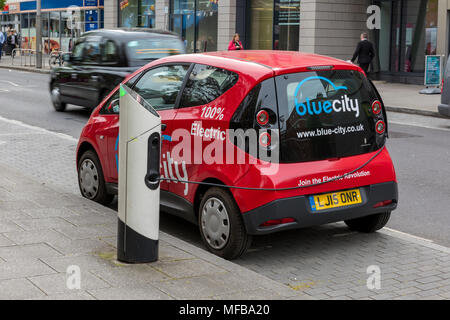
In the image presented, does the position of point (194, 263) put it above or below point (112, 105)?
below

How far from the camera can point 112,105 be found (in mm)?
6996

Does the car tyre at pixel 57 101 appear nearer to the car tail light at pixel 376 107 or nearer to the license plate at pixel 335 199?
the car tail light at pixel 376 107

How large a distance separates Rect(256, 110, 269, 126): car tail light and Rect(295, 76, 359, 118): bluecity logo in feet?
0.87

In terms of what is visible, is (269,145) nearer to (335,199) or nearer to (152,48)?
(335,199)

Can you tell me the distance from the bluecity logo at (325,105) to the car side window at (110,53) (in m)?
9.11

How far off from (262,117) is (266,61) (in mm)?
608

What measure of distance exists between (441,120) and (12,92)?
12579 millimetres

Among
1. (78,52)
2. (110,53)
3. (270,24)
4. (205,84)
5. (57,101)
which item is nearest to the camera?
(205,84)

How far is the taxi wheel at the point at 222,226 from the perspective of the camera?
5.52 m

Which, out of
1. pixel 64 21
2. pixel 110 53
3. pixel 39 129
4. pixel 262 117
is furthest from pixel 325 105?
pixel 64 21

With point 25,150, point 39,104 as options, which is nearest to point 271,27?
point 39,104

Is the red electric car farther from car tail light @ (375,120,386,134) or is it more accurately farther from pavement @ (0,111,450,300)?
pavement @ (0,111,450,300)
